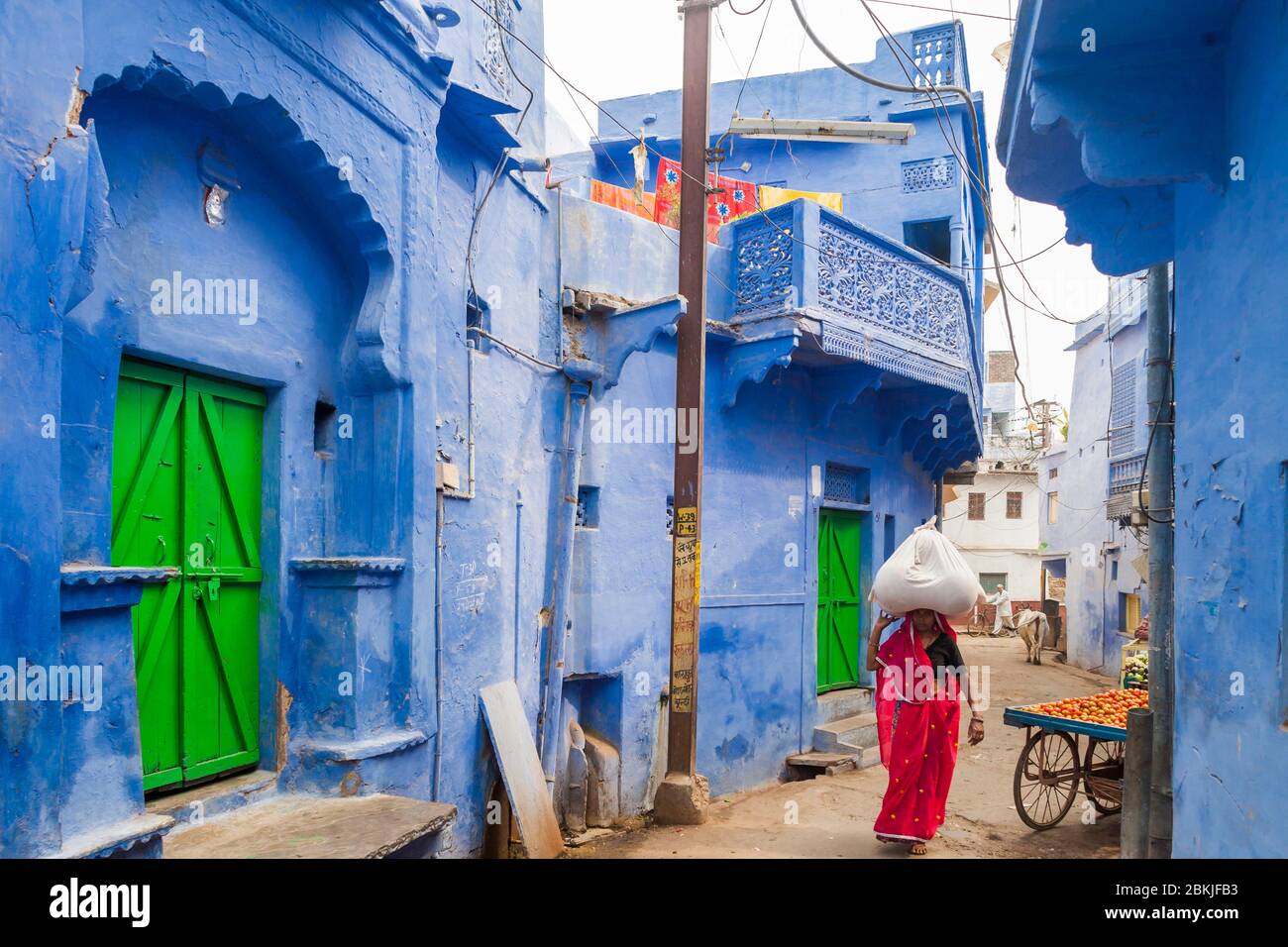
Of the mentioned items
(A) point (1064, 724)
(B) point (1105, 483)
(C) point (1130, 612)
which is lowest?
(C) point (1130, 612)

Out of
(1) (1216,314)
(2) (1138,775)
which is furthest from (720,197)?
(1) (1216,314)

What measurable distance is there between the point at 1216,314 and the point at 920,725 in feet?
11.4

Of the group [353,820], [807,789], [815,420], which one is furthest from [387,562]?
[815,420]

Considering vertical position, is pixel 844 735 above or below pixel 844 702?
below

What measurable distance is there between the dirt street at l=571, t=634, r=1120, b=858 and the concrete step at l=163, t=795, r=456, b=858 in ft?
8.20

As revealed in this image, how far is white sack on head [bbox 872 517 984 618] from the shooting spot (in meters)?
5.80

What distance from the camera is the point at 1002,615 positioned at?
31.2 metres

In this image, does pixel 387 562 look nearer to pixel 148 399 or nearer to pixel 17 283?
pixel 148 399

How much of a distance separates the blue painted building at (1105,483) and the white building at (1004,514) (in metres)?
8.38

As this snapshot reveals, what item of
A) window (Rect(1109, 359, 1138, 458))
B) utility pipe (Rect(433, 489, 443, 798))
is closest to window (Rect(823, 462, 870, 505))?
utility pipe (Rect(433, 489, 443, 798))

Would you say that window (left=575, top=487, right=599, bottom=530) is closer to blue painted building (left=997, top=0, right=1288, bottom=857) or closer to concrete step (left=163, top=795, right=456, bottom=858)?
concrete step (left=163, top=795, right=456, bottom=858)

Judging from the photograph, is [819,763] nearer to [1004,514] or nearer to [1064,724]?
[1064,724]

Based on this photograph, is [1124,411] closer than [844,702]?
No

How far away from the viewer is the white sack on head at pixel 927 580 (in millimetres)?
5801
